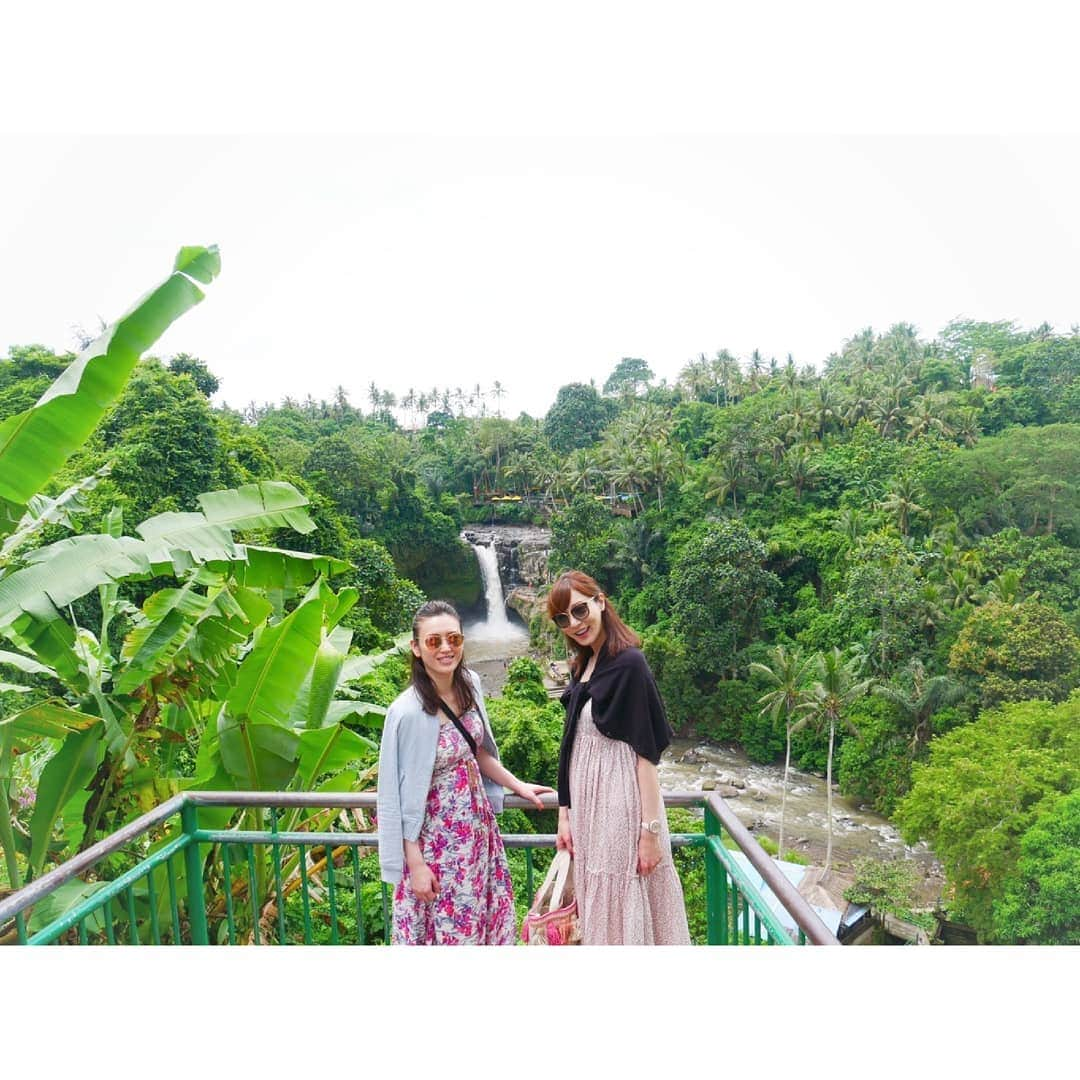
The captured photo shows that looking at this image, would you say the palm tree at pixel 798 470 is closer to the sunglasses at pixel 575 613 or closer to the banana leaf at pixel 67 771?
the banana leaf at pixel 67 771

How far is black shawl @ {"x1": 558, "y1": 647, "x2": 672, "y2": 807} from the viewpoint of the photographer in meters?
1.39

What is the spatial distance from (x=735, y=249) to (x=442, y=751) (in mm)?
20904

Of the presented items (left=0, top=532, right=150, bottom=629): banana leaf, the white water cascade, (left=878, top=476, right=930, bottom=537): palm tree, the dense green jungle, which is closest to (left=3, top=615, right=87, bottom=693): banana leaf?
the dense green jungle

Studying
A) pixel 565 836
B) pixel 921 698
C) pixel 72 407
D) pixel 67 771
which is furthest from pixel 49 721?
pixel 921 698

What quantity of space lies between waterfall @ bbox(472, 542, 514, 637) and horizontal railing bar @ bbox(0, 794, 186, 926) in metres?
22.6

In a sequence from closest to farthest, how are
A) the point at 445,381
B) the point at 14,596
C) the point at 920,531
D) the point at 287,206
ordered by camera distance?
the point at 14,596, the point at 287,206, the point at 920,531, the point at 445,381

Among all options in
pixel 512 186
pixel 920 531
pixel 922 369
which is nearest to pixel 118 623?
pixel 512 186

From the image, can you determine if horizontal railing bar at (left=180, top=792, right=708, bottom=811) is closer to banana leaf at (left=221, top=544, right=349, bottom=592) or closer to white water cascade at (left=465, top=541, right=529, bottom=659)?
banana leaf at (left=221, top=544, right=349, bottom=592)

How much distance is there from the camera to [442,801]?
59.9 inches

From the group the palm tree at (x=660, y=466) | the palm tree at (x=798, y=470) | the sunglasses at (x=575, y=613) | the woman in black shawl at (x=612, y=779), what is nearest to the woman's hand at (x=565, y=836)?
the woman in black shawl at (x=612, y=779)

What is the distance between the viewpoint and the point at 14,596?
7.73 feet

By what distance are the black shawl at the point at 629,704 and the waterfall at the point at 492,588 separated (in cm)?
2289

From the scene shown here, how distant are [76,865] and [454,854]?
71 cm

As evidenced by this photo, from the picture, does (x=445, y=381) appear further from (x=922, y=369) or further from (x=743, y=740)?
(x=743, y=740)
